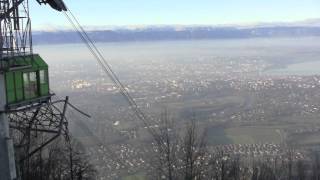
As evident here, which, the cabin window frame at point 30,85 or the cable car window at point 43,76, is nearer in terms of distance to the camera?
the cabin window frame at point 30,85

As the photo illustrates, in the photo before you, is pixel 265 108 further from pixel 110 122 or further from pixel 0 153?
pixel 0 153

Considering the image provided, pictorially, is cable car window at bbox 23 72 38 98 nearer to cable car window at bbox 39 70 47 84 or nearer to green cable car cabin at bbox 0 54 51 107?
green cable car cabin at bbox 0 54 51 107

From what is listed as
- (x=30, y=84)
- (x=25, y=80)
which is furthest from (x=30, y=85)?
(x=25, y=80)

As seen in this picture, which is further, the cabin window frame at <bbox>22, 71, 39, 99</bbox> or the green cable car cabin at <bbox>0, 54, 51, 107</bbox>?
the cabin window frame at <bbox>22, 71, 39, 99</bbox>

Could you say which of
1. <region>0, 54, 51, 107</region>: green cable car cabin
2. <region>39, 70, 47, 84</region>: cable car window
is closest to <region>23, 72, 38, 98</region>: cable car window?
<region>0, 54, 51, 107</region>: green cable car cabin

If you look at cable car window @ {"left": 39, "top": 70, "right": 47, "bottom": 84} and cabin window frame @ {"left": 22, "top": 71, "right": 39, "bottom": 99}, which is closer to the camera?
cabin window frame @ {"left": 22, "top": 71, "right": 39, "bottom": 99}

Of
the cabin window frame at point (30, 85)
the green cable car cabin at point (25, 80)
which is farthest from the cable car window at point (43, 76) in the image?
the cabin window frame at point (30, 85)

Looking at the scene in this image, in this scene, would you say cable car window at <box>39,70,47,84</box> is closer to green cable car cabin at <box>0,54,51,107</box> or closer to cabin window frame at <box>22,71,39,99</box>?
green cable car cabin at <box>0,54,51,107</box>

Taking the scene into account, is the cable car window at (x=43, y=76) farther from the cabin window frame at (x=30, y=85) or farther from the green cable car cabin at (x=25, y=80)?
the cabin window frame at (x=30, y=85)

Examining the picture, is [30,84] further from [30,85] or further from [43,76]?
[43,76]

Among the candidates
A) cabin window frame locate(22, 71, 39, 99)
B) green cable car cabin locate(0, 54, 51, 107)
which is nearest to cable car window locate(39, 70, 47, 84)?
green cable car cabin locate(0, 54, 51, 107)
